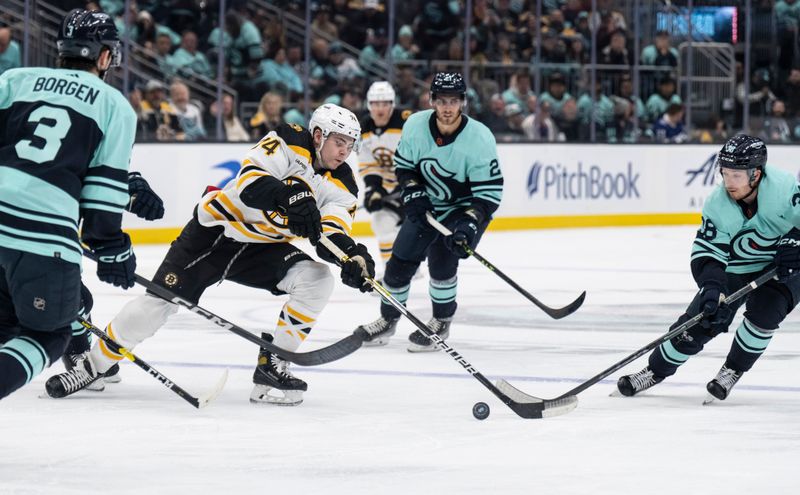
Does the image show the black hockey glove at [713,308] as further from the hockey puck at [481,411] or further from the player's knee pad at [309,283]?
the player's knee pad at [309,283]

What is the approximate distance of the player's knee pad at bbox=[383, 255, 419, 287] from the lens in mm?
5375

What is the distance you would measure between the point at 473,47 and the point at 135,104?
329 centimetres

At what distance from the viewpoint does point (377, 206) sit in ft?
23.5

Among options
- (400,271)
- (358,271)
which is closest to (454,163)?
(400,271)

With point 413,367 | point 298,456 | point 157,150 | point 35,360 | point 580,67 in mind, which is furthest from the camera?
point 580,67

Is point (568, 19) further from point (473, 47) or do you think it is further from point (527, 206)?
point (527, 206)

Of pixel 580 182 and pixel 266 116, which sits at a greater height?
pixel 266 116

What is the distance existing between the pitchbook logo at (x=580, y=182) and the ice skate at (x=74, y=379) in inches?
278

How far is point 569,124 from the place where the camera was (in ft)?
37.0

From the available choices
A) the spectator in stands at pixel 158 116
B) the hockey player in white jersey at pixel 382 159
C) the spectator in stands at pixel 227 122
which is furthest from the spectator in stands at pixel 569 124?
the hockey player in white jersey at pixel 382 159

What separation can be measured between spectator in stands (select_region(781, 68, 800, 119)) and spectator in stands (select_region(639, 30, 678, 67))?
1.32m

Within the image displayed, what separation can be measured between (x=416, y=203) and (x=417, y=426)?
1645 mm

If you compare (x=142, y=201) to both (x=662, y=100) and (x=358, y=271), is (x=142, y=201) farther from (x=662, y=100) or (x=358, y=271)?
(x=662, y=100)

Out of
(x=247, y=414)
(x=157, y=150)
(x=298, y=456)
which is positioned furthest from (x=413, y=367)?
(x=157, y=150)
